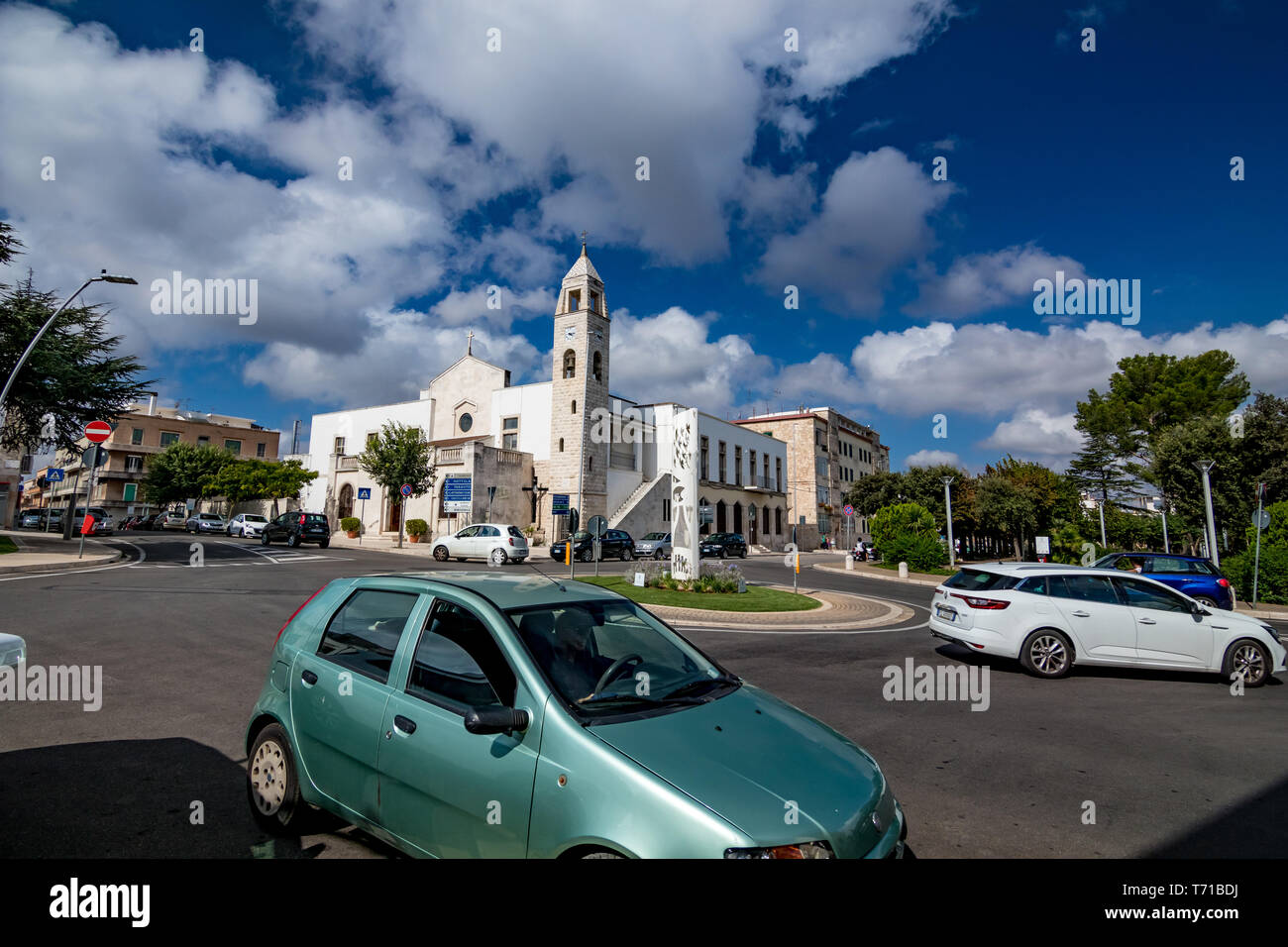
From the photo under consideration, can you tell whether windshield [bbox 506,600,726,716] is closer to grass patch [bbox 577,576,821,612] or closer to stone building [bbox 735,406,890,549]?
grass patch [bbox 577,576,821,612]

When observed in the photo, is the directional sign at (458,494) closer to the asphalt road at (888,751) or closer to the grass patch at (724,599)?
the grass patch at (724,599)

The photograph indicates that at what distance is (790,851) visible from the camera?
225cm

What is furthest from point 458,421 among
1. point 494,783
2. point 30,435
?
point 494,783

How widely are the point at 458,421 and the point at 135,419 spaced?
1616 inches

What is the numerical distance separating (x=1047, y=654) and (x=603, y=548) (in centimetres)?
2514

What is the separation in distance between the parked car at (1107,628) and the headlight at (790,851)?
25.3ft

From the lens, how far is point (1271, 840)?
3855mm

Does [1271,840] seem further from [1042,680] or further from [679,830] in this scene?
[1042,680]

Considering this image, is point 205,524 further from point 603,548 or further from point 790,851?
point 790,851

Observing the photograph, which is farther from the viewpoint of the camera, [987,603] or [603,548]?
[603,548]

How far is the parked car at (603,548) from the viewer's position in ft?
103

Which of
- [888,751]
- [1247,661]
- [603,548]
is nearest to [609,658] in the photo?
[888,751]

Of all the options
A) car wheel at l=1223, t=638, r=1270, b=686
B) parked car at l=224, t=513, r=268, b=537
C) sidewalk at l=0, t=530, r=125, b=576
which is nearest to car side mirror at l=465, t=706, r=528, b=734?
car wheel at l=1223, t=638, r=1270, b=686

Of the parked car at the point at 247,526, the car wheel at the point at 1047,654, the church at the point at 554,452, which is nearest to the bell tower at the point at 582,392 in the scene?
the church at the point at 554,452
